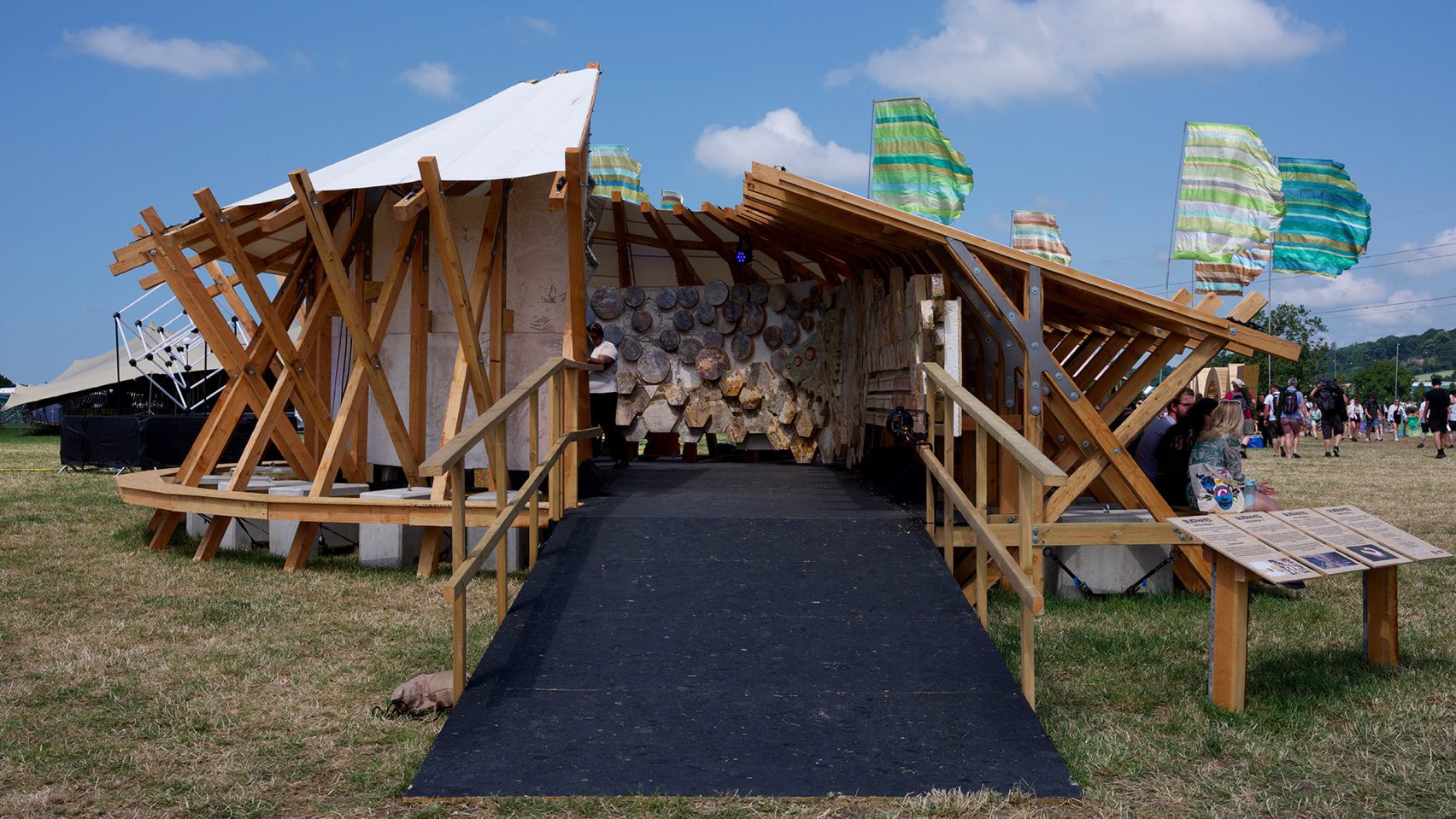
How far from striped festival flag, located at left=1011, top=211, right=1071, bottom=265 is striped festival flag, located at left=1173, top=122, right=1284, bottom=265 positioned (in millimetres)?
2827

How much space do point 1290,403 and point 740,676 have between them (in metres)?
18.1

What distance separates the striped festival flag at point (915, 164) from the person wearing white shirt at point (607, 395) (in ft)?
10.4

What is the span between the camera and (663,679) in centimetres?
432

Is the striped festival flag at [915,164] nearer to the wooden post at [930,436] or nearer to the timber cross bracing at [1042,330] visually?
the timber cross bracing at [1042,330]

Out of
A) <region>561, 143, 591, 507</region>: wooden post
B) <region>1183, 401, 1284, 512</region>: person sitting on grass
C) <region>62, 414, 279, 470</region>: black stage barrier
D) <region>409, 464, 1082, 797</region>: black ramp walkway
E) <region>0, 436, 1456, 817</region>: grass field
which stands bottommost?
<region>0, 436, 1456, 817</region>: grass field

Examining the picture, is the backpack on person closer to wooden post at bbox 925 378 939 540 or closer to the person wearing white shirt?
the person wearing white shirt

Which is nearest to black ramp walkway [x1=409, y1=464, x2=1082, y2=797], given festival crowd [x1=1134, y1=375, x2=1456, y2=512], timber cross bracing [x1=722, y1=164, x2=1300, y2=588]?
timber cross bracing [x1=722, y1=164, x2=1300, y2=588]

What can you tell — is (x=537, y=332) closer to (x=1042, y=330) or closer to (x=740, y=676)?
(x=1042, y=330)

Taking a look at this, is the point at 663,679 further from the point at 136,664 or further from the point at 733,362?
the point at 733,362

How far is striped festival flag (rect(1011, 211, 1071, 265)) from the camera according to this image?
48.4 ft

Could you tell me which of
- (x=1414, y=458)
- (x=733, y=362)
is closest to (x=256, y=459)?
(x=733, y=362)

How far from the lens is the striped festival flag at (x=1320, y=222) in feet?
47.8

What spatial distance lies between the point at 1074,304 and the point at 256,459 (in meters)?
5.80

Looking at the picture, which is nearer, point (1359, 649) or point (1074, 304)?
point (1359, 649)
